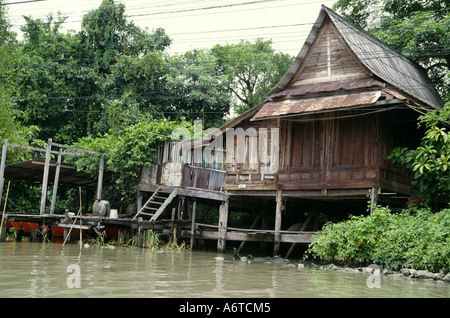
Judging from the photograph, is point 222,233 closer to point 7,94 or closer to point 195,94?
point 7,94

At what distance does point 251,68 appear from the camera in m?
33.3

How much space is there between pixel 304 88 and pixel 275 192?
11.7ft

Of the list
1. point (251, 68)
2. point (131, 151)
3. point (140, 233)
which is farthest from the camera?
point (251, 68)

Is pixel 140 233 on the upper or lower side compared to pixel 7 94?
lower

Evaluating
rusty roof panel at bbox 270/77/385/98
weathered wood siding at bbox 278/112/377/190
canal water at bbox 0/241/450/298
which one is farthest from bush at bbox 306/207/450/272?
rusty roof panel at bbox 270/77/385/98

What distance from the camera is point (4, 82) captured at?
26.4 metres

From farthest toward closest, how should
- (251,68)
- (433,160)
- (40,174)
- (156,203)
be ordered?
(251,68), (40,174), (156,203), (433,160)

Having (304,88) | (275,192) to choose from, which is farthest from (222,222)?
(304,88)

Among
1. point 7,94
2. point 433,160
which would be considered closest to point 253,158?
point 433,160

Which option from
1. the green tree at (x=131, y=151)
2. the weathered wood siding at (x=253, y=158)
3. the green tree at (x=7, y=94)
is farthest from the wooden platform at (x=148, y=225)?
the green tree at (x=7, y=94)

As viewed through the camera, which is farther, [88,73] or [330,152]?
[88,73]

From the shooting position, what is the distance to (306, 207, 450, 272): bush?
1133 cm

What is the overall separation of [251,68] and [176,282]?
26.1m
